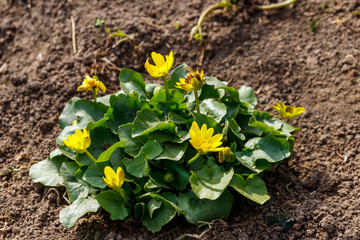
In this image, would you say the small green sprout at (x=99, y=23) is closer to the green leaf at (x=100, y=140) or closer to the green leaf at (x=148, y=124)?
the green leaf at (x=100, y=140)

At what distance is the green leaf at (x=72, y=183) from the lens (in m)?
2.57

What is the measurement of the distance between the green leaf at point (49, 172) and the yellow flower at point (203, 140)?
98 cm

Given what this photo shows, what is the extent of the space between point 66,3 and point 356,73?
259 cm

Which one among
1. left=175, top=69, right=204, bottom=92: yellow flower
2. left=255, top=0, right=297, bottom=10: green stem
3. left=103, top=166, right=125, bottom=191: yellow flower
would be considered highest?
left=175, top=69, right=204, bottom=92: yellow flower

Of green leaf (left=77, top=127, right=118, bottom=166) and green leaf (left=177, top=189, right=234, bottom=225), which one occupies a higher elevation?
green leaf (left=77, top=127, right=118, bottom=166)

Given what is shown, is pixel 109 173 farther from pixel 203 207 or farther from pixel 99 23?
pixel 99 23

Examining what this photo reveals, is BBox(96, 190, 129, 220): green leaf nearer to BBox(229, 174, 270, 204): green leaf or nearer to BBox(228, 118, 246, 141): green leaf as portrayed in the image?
BBox(229, 174, 270, 204): green leaf

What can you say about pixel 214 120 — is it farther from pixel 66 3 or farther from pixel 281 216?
pixel 66 3

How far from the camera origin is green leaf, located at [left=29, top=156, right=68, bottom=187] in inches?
108

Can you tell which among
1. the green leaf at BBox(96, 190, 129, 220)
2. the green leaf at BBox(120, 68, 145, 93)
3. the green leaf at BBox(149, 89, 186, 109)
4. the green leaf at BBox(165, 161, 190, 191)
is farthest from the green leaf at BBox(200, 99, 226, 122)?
the green leaf at BBox(96, 190, 129, 220)

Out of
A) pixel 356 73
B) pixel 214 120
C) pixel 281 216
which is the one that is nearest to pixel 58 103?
pixel 214 120

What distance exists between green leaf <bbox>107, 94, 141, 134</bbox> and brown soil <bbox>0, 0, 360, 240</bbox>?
1.88ft

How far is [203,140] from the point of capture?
2.33 m

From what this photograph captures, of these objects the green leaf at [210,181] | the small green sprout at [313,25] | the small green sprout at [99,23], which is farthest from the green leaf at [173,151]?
the small green sprout at [313,25]
